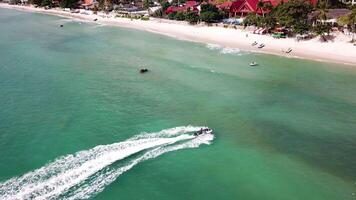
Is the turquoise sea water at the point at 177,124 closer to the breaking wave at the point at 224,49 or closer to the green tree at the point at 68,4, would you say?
the breaking wave at the point at 224,49

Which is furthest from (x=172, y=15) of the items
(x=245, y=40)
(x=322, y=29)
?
(x=322, y=29)

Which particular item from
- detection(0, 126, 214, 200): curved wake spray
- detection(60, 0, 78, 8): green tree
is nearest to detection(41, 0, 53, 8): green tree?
detection(60, 0, 78, 8): green tree

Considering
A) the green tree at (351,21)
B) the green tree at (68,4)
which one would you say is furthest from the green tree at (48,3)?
the green tree at (351,21)

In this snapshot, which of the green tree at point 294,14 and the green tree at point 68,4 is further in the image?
the green tree at point 68,4

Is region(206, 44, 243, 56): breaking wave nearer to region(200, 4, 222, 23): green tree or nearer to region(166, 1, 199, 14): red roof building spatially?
region(200, 4, 222, 23): green tree

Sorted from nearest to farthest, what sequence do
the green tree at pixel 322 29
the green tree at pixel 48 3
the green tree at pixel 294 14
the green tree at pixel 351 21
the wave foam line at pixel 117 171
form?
1. the wave foam line at pixel 117 171
2. the green tree at pixel 351 21
3. the green tree at pixel 322 29
4. the green tree at pixel 294 14
5. the green tree at pixel 48 3

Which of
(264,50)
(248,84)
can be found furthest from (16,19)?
(248,84)

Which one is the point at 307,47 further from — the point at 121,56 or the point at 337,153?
the point at 337,153
